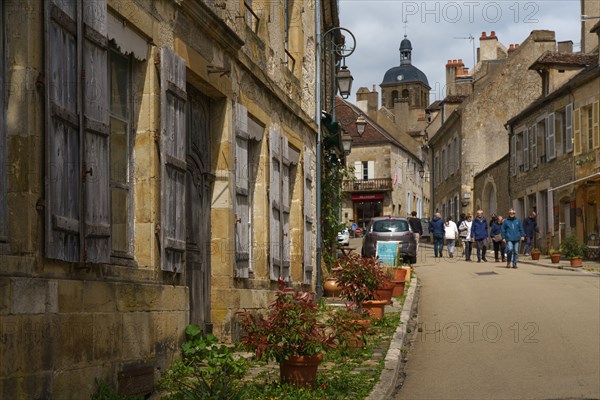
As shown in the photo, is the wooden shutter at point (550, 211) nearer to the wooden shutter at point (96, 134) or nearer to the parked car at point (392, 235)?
the parked car at point (392, 235)

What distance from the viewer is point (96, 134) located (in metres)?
6.60

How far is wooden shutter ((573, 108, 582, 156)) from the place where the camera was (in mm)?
28656

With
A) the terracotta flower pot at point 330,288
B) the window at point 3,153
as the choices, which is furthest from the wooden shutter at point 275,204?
the window at point 3,153

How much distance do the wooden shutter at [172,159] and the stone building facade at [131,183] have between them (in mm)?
24

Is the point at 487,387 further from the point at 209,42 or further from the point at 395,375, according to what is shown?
the point at 209,42

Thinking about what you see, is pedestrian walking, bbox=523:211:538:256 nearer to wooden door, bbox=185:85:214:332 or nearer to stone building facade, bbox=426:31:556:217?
stone building facade, bbox=426:31:556:217

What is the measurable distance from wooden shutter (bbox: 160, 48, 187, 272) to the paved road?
2.41 metres

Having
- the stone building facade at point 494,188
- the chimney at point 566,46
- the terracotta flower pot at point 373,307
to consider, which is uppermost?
the chimney at point 566,46

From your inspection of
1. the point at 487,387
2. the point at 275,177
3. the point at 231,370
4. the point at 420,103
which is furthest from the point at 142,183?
the point at 420,103

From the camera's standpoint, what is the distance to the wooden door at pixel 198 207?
9812 millimetres

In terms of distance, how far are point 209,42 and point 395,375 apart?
3865mm

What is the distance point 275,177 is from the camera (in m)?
12.6

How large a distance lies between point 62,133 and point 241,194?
4.90 meters

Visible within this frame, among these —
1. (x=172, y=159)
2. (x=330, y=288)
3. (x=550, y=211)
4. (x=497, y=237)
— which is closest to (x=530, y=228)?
(x=550, y=211)
